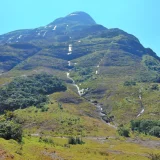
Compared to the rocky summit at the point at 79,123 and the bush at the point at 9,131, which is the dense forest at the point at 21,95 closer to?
the rocky summit at the point at 79,123

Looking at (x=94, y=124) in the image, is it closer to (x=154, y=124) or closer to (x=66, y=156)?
(x=154, y=124)

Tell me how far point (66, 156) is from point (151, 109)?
10684 centimetres

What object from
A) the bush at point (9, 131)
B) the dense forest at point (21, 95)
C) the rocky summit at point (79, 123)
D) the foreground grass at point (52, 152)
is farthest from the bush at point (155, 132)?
the bush at point (9, 131)

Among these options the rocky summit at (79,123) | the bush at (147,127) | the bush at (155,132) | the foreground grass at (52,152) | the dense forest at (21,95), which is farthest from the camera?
the dense forest at (21,95)

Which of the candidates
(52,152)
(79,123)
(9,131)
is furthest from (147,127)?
(9,131)

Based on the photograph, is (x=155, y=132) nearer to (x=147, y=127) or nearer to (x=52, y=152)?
(x=147, y=127)

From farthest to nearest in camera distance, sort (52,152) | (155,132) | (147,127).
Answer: (147,127)
(155,132)
(52,152)

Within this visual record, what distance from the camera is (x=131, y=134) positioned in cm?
11406

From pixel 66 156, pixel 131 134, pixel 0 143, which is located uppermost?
pixel 0 143

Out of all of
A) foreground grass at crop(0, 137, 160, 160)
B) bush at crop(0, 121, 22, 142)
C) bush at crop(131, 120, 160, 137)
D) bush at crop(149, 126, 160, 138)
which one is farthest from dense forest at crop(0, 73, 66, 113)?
bush at crop(0, 121, 22, 142)

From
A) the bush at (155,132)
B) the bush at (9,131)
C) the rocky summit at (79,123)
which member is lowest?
the bush at (155,132)

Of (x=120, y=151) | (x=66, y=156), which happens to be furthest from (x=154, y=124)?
(x=66, y=156)

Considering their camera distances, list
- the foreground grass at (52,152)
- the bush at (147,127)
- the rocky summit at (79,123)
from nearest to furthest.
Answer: the foreground grass at (52,152) → the rocky summit at (79,123) → the bush at (147,127)

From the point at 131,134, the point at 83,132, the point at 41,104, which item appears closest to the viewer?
the point at 83,132
